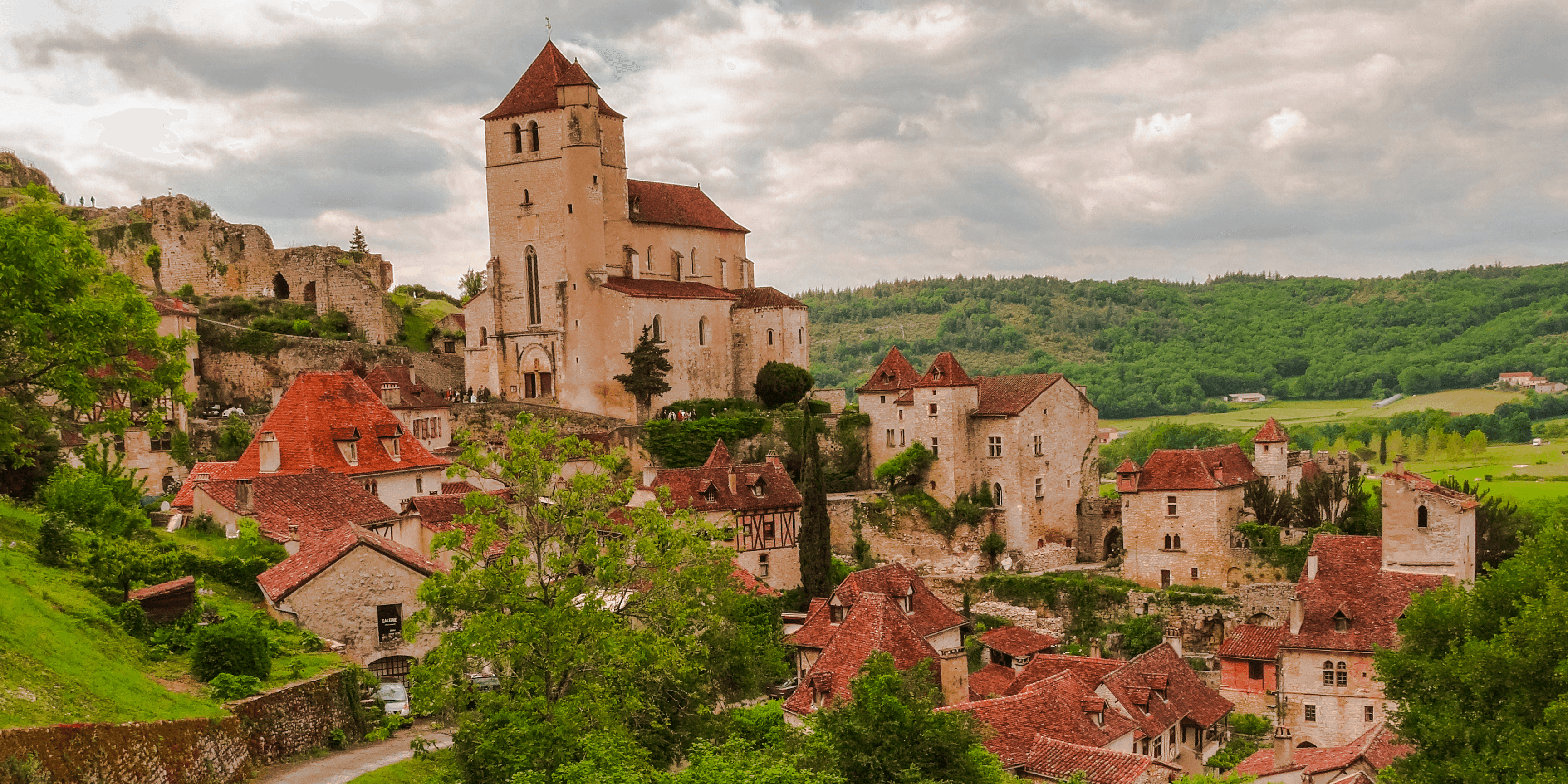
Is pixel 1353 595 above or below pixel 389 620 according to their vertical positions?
below

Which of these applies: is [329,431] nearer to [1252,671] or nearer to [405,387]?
[405,387]

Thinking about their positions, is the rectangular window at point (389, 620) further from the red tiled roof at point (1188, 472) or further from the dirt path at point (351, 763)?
the red tiled roof at point (1188, 472)

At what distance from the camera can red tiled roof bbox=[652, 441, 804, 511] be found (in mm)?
54781

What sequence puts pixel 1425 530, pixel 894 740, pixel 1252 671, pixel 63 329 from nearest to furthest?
1. pixel 894 740
2. pixel 63 329
3. pixel 1425 530
4. pixel 1252 671

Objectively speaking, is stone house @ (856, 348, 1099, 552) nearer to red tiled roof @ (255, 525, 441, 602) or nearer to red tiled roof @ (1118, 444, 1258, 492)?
red tiled roof @ (1118, 444, 1258, 492)

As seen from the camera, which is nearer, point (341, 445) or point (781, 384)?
point (341, 445)

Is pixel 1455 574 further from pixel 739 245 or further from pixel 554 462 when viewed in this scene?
pixel 739 245

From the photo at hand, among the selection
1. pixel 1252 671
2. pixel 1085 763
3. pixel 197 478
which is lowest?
pixel 1252 671

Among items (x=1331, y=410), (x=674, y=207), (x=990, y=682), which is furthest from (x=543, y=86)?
(x=1331, y=410)

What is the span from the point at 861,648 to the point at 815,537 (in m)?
17.4

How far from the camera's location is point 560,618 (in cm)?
2669

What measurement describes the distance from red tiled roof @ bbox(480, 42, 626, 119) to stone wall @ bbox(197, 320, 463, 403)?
15.4 metres

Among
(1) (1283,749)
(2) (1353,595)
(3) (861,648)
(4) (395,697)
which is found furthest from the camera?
Result: (2) (1353,595)

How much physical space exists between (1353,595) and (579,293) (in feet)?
134
